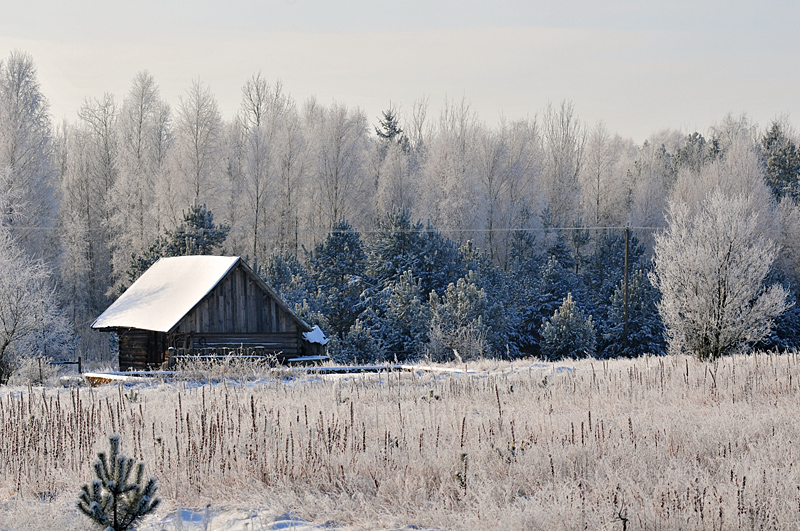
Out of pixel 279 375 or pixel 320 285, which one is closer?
Result: pixel 279 375

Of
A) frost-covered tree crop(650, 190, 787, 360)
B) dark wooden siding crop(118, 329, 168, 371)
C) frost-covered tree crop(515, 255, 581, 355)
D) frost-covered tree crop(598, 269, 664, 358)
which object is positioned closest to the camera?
dark wooden siding crop(118, 329, 168, 371)

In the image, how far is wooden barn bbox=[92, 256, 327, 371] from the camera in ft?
82.9

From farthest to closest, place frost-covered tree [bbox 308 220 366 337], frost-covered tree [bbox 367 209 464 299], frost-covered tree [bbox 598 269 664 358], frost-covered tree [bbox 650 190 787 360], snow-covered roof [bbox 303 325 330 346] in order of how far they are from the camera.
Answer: frost-covered tree [bbox 367 209 464 299], frost-covered tree [bbox 308 220 366 337], frost-covered tree [bbox 598 269 664 358], snow-covered roof [bbox 303 325 330 346], frost-covered tree [bbox 650 190 787 360]

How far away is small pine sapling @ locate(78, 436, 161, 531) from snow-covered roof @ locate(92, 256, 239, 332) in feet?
65.9

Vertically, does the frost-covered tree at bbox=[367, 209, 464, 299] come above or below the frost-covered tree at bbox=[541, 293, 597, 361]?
above

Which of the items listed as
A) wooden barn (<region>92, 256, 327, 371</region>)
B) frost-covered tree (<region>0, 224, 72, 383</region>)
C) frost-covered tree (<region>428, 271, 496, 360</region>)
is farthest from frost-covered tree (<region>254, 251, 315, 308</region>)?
frost-covered tree (<region>0, 224, 72, 383</region>)

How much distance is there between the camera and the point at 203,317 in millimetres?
25594

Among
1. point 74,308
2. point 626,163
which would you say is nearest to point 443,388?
A: point 74,308

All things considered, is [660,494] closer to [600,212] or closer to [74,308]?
[74,308]

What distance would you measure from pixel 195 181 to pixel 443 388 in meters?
38.8

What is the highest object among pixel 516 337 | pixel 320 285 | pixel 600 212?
pixel 600 212

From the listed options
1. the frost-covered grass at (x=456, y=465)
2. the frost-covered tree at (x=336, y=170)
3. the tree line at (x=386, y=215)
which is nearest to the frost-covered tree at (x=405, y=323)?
the tree line at (x=386, y=215)

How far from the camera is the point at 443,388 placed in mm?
12266

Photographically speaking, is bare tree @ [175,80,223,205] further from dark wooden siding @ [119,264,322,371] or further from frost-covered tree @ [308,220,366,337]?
dark wooden siding @ [119,264,322,371]
